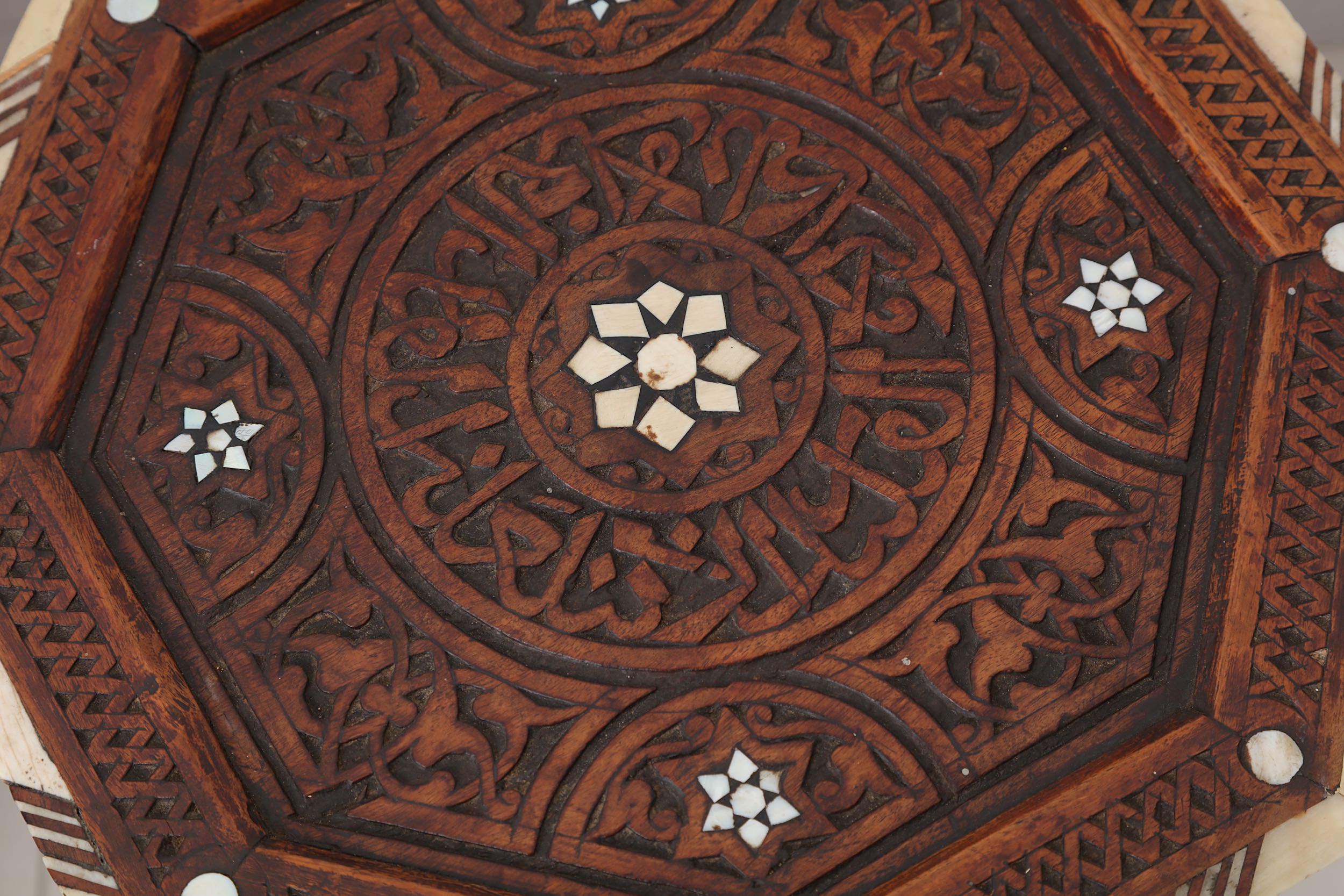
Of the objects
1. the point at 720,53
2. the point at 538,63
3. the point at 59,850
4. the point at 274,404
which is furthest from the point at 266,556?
the point at 720,53

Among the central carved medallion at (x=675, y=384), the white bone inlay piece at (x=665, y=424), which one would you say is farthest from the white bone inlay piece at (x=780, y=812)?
the white bone inlay piece at (x=665, y=424)

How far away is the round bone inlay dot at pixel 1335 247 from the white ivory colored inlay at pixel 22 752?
275cm

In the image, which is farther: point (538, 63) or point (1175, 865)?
point (538, 63)

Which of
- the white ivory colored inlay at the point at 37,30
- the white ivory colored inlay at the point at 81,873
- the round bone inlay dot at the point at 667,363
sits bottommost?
the white ivory colored inlay at the point at 81,873

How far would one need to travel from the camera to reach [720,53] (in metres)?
2.06

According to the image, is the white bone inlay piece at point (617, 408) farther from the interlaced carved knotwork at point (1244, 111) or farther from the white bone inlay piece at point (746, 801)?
the interlaced carved knotwork at point (1244, 111)

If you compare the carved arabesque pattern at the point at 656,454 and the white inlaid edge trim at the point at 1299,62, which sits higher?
the white inlaid edge trim at the point at 1299,62

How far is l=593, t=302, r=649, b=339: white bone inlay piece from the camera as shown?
1991mm

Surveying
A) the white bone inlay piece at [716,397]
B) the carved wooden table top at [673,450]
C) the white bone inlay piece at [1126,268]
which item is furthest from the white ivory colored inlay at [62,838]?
the white bone inlay piece at [1126,268]

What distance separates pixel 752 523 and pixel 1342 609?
1192mm

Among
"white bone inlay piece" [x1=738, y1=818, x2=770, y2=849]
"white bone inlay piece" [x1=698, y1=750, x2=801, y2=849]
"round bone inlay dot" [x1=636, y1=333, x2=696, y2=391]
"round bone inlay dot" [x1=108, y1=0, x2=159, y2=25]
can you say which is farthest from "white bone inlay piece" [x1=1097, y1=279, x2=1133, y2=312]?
"round bone inlay dot" [x1=108, y1=0, x2=159, y2=25]

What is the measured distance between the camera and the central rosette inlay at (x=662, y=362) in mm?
1983

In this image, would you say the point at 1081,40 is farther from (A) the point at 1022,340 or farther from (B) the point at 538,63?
(B) the point at 538,63

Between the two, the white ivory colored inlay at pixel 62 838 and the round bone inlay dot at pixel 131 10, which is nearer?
the white ivory colored inlay at pixel 62 838
